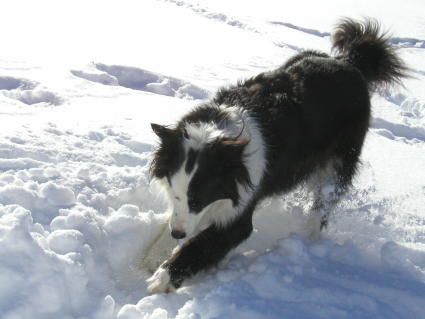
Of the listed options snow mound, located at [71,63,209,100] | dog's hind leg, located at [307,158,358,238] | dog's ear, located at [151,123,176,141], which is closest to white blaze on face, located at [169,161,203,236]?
dog's ear, located at [151,123,176,141]

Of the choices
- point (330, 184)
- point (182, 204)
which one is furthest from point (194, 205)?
point (330, 184)

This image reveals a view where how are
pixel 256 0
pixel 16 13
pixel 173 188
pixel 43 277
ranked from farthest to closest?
Result: 1. pixel 256 0
2. pixel 16 13
3. pixel 173 188
4. pixel 43 277

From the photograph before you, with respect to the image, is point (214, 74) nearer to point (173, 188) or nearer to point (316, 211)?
point (316, 211)

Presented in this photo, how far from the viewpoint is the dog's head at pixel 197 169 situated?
333 centimetres

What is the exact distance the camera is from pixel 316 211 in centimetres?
450

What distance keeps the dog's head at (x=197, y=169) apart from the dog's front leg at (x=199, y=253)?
6.7 inches

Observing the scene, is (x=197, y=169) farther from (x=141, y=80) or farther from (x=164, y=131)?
(x=141, y=80)

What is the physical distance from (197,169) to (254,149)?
0.50 meters

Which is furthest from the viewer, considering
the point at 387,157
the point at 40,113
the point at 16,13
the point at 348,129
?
the point at 16,13

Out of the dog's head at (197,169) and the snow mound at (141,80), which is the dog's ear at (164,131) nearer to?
the dog's head at (197,169)

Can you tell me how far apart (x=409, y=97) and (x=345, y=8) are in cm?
880

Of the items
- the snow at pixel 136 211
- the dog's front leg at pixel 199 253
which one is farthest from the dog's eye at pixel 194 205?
the snow at pixel 136 211

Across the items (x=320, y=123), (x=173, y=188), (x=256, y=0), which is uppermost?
(x=320, y=123)

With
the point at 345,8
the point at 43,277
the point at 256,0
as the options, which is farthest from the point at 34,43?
the point at 345,8
